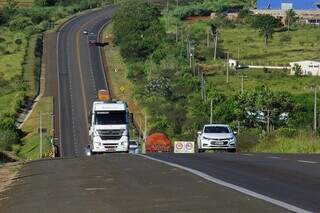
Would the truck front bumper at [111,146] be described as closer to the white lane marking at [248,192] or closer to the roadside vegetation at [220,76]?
the roadside vegetation at [220,76]

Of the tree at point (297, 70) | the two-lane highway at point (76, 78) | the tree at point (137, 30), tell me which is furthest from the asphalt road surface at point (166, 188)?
the tree at point (137, 30)

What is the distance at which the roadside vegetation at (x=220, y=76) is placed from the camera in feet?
309

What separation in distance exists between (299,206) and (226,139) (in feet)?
102

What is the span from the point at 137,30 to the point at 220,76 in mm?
32473

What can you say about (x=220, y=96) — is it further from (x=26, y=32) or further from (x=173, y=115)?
(x=26, y=32)

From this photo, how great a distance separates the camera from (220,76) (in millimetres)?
124625

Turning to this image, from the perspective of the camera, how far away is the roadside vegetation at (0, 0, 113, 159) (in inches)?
3556

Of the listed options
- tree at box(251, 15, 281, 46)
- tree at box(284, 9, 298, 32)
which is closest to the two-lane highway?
tree at box(251, 15, 281, 46)

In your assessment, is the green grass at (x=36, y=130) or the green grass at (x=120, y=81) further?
the green grass at (x=120, y=81)

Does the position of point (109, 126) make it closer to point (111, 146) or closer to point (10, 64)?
point (111, 146)

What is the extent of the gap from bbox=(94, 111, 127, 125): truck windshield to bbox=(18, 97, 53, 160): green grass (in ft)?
109

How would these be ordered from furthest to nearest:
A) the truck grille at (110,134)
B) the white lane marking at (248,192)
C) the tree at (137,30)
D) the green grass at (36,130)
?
the tree at (137,30)
the green grass at (36,130)
the truck grille at (110,134)
the white lane marking at (248,192)

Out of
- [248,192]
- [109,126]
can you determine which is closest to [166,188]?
[248,192]

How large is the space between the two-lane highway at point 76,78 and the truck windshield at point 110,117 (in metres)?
32.3
